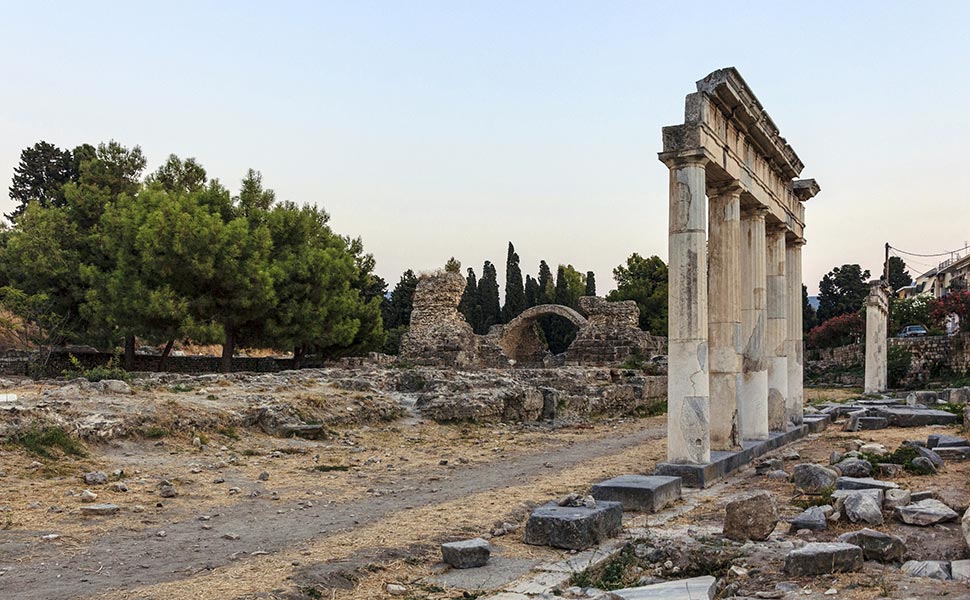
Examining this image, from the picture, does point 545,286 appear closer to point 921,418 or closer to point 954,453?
point 921,418

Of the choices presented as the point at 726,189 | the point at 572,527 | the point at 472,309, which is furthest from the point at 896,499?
the point at 472,309

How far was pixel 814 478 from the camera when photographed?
8.27 m

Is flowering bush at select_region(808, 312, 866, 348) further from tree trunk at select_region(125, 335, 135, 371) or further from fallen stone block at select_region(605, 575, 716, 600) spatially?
fallen stone block at select_region(605, 575, 716, 600)

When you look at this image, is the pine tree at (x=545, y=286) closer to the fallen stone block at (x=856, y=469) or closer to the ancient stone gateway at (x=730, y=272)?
the ancient stone gateway at (x=730, y=272)

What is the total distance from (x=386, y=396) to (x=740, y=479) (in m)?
8.68

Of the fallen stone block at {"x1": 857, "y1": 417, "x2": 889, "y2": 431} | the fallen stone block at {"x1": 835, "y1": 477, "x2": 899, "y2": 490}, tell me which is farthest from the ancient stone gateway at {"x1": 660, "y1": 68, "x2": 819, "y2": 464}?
the fallen stone block at {"x1": 835, "y1": 477, "x2": 899, "y2": 490}

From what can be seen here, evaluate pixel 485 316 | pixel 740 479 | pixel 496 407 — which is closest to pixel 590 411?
pixel 496 407

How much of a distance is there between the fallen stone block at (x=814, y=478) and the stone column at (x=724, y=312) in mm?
2385

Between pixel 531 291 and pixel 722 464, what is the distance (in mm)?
46306

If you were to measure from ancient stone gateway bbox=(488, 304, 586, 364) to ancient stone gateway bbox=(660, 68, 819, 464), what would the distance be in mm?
22932

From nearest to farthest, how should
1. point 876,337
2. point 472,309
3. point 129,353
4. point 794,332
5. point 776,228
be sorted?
point 776,228 → point 794,332 → point 876,337 → point 129,353 → point 472,309

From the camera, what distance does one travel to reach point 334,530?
7035 mm

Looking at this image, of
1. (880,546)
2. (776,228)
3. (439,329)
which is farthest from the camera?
(439,329)

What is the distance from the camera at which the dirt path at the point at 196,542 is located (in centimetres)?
527
